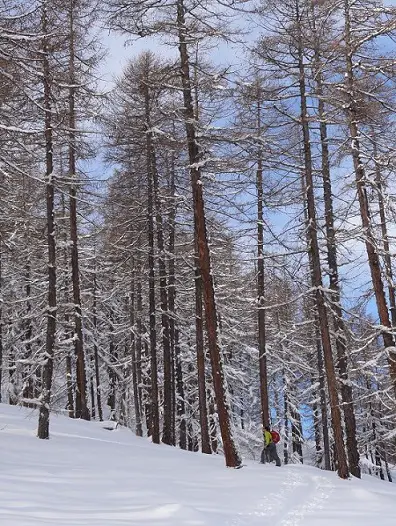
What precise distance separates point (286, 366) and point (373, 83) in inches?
772

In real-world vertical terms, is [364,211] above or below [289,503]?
above

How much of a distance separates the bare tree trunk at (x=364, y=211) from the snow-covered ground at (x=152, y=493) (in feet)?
12.2

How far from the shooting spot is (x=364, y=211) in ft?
42.0

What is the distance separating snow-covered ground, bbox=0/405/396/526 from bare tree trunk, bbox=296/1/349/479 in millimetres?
1019

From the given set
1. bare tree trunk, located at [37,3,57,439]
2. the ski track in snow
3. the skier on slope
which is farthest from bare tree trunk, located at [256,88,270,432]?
bare tree trunk, located at [37,3,57,439]

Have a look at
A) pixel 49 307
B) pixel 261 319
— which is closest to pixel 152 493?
pixel 49 307

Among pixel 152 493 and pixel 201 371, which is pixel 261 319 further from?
pixel 152 493

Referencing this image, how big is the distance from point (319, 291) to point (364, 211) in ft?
7.72

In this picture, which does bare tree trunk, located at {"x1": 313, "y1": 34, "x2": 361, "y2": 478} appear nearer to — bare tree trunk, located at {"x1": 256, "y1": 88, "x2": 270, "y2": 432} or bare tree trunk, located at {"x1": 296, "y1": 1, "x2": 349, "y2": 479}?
bare tree trunk, located at {"x1": 296, "y1": 1, "x2": 349, "y2": 479}

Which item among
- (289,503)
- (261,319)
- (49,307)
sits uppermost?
(261,319)

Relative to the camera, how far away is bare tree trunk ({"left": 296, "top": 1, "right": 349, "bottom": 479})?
12.7m

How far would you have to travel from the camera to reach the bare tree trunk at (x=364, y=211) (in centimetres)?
1252

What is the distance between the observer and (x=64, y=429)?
51.2ft

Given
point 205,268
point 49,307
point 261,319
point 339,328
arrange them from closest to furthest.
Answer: point 205,268
point 49,307
point 339,328
point 261,319
